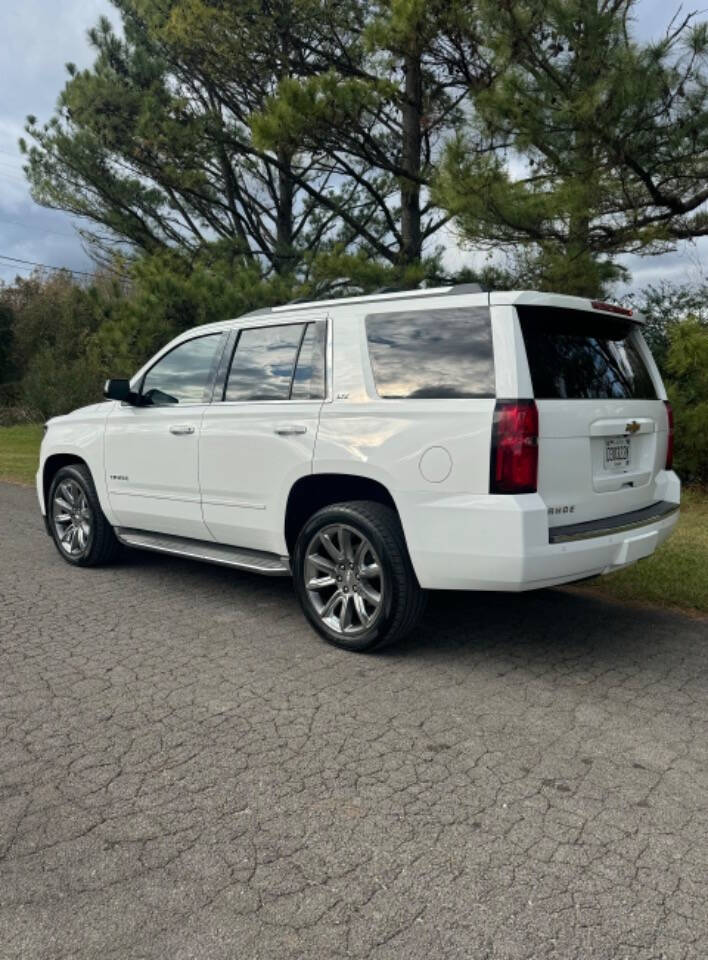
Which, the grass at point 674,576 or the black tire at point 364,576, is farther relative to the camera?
the grass at point 674,576

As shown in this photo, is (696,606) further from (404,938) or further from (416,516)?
(404,938)

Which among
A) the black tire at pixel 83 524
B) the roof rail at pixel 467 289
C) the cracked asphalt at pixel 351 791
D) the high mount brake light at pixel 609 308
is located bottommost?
the cracked asphalt at pixel 351 791

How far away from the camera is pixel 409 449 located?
13.3 ft

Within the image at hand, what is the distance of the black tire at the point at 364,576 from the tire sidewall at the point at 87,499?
2.31m

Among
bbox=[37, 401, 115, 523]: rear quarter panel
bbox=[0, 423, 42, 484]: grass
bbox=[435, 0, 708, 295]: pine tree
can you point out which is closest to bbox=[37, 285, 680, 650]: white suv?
bbox=[37, 401, 115, 523]: rear quarter panel

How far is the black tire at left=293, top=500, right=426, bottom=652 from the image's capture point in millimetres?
4156

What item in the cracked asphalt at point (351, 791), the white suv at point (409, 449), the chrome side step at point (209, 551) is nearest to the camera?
the cracked asphalt at point (351, 791)

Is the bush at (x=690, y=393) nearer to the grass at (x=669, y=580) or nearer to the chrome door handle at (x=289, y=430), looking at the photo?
the grass at (x=669, y=580)

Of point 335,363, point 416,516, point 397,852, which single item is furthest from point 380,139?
point 397,852

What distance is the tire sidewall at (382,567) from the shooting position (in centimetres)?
417

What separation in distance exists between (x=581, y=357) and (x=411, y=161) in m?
8.97

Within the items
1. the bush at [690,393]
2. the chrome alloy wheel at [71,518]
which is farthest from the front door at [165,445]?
the bush at [690,393]

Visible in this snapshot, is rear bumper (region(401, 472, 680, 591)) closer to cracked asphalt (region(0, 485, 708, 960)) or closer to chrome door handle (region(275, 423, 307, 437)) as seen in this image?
cracked asphalt (region(0, 485, 708, 960))

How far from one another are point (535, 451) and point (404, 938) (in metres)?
2.21
